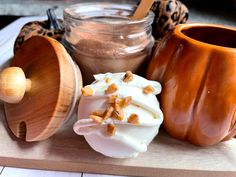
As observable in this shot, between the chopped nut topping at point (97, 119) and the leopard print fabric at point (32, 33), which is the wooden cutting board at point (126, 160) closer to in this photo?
the chopped nut topping at point (97, 119)

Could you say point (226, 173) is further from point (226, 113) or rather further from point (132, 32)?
point (132, 32)

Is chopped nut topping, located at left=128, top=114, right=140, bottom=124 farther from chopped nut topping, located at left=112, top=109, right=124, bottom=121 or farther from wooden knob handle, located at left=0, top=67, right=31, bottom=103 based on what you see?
wooden knob handle, located at left=0, top=67, right=31, bottom=103

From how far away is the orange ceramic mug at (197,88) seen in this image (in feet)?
1.00

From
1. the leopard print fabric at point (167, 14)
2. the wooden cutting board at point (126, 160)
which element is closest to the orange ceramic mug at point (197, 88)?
the wooden cutting board at point (126, 160)

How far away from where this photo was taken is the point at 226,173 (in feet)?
1.03

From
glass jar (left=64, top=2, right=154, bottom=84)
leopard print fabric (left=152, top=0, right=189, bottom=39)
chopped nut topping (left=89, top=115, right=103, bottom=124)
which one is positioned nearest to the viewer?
chopped nut topping (left=89, top=115, right=103, bottom=124)

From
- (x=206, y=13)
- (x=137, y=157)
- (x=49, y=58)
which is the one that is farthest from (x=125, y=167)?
(x=206, y=13)

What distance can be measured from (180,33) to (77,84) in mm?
128

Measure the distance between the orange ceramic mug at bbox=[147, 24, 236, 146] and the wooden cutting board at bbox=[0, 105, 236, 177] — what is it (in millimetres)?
18

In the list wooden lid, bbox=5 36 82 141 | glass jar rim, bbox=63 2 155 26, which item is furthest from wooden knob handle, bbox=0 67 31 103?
glass jar rim, bbox=63 2 155 26

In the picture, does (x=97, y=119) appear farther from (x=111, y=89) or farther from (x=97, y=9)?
(x=97, y=9)

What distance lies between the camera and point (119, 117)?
288 millimetres

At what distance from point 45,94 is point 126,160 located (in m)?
0.11

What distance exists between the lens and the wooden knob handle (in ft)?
1.06
